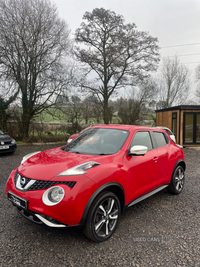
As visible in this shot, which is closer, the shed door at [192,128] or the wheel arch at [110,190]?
the wheel arch at [110,190]

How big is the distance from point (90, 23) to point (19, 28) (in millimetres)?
8318

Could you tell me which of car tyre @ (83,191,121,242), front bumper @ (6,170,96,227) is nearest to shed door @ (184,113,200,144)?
car tyre @ (83,191,121,242)

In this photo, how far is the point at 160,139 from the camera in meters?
4.07

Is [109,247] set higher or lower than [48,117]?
lower

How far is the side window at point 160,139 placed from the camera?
3.96 metres

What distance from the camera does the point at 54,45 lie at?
47.9 ft

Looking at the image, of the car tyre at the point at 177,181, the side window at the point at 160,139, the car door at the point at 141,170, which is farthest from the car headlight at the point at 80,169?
the car tyre at the point at 177,181

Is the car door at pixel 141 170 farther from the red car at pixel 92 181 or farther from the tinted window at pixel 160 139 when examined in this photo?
the tinted window at pixel 160 139

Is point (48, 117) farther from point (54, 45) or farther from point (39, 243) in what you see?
point (39, 243)

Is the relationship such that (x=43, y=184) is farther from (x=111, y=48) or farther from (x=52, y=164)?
(x=111, y=48)

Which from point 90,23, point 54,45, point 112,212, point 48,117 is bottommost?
point 112,212

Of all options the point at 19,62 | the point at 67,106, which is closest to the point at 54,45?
the point at 19,62

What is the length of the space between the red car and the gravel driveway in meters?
0.25

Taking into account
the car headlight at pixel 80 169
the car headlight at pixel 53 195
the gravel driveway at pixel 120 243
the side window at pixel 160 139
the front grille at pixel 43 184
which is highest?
the side window at pixel 160 139
